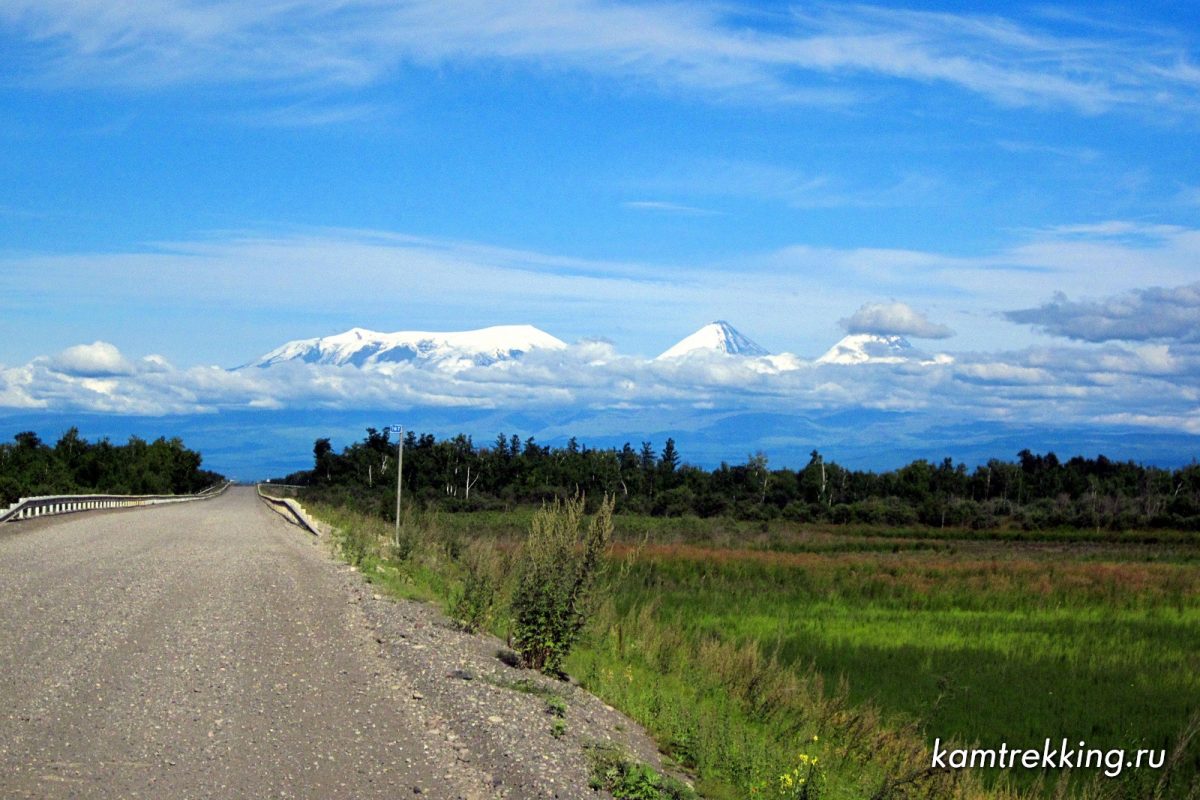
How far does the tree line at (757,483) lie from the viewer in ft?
331

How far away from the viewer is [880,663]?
22359 mm

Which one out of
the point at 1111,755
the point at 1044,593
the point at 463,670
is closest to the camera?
the point at 463,670

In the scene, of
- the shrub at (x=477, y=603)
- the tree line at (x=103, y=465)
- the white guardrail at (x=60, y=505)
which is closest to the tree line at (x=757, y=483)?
the tree line at (x=103, y=465)

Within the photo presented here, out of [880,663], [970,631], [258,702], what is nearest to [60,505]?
[880,663]

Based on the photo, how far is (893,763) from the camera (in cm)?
1259

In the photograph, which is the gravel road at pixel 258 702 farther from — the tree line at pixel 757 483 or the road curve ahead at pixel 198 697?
the tree line at pixel 757 483

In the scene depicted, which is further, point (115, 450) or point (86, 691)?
point (115, 450)

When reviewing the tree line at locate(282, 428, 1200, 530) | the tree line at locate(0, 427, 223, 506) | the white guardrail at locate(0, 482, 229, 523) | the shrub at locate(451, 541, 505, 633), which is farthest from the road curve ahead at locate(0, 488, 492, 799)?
the tree line at locate(282, 428, 1200, 530)

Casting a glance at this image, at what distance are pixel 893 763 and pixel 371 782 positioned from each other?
7037mm

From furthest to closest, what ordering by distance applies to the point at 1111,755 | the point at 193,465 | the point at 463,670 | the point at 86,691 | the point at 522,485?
the point at 193,465 → the point at 522,485 → the point at 1111,755 → the point at 463,670 → the point at 86,691

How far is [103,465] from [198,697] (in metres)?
108

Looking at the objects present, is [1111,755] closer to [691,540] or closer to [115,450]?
[691,540]

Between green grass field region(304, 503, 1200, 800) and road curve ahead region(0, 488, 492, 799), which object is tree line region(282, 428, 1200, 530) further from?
road curve ahead region(0, 488, 492, 799)

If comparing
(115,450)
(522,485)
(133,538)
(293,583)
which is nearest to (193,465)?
(115,450)
